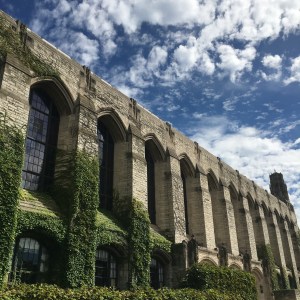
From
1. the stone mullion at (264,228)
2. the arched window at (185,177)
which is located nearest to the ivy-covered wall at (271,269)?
the stone mullion at (264,228)

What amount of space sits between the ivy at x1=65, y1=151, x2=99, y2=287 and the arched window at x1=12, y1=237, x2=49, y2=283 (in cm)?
95

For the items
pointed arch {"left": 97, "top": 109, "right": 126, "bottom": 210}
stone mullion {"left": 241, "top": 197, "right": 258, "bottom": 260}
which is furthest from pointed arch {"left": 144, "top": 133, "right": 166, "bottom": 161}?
stone mullion {"left": 241, "top": 197, "right": 258, "bottom": 260}

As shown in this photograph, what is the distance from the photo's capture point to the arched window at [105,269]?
15.1 meters

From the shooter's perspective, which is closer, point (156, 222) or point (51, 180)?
point (51, 180)

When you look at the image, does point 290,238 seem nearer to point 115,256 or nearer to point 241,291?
point 241,291

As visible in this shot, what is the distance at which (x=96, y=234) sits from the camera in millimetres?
14281

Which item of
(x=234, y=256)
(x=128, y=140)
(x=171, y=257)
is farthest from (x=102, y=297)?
(x=234, y=256)

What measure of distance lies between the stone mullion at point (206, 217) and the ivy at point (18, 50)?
13309 mm

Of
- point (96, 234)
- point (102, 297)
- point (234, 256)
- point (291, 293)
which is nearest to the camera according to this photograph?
point (102, 297)

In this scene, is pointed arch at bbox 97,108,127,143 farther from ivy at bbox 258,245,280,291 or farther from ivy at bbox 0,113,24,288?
ivy at bbox 258,245,280,291

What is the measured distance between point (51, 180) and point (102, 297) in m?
6.26

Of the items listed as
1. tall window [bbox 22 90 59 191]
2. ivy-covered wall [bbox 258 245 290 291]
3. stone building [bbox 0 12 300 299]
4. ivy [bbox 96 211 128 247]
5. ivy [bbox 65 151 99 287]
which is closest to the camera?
ivy [bbox 65 151 99 287]

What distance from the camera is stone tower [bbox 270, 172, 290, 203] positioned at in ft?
158

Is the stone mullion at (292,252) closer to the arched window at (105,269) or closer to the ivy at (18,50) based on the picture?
the arched window at (105,269)
